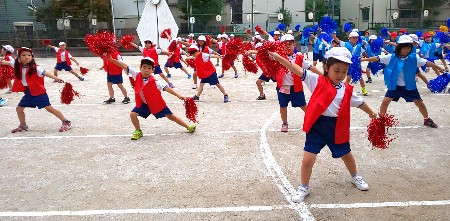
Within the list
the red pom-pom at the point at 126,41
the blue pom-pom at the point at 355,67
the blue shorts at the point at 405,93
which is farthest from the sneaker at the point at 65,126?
the blue shorts at the point at 405,93

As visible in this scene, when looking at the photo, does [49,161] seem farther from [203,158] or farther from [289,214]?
[289,214]


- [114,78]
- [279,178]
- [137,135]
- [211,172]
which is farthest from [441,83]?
[114,78]

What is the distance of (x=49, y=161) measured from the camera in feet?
17.8

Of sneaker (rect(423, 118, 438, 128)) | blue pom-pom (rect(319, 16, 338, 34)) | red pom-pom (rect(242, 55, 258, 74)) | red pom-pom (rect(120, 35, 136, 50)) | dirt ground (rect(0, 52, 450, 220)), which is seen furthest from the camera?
blue pom-pom (rect(319, 16, 338, 34))

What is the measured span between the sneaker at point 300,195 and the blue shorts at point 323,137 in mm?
433

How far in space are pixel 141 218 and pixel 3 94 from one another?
10.2 metres

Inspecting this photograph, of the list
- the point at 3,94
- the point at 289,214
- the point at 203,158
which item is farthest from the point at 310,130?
the point at 3,94

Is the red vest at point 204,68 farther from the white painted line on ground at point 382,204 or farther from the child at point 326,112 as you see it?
the white painted line on ground at point 382,204

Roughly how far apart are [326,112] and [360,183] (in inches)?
38.7

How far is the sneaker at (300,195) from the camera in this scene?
3947mm

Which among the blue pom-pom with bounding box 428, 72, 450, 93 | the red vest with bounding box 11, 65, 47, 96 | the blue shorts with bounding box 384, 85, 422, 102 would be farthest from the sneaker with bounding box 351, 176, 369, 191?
the red vest with bounding box 11, 65, 47, 96

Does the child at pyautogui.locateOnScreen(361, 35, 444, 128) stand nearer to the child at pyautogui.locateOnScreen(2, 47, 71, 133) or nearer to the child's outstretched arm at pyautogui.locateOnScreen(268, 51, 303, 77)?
the child's outstretched arm at pyautogui.locateOnScreen(268, 51, 303, 77)

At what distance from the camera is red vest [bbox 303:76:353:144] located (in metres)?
3.85

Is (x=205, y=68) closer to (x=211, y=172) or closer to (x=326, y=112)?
(x=211, y=172)
